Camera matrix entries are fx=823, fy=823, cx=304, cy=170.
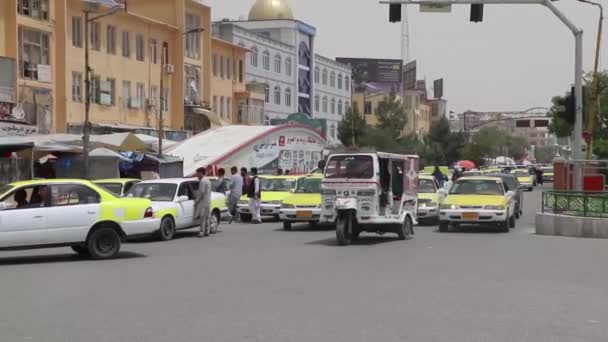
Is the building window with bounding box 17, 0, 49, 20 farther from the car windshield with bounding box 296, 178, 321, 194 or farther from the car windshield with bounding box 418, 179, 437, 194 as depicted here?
the car windshield with bounding box 418, 179, 437, 194

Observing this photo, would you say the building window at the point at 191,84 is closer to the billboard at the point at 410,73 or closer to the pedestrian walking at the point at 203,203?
the pedestrian walking at the point at 203,203

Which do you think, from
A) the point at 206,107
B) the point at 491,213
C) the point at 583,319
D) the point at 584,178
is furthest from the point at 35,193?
the point at 206,107

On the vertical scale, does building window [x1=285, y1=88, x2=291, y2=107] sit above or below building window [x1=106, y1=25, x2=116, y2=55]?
below

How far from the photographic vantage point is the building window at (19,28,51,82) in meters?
40.4

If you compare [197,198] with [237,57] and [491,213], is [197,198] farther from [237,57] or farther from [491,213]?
[237,57]

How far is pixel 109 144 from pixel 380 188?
775 inches

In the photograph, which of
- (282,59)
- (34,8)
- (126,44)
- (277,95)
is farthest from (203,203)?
(282,59)

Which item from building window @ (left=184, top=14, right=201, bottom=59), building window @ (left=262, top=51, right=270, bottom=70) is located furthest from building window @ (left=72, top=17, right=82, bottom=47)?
building window @ (left=262, top=51, right=270, bottom=70)

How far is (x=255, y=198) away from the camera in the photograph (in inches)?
1038

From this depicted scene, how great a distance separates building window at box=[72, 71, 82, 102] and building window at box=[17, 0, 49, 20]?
377 cm

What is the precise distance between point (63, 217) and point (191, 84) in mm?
41180

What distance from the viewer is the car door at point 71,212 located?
14922 millimetres

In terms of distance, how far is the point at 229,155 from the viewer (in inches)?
1820

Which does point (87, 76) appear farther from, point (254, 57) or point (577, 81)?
point (254, 57)
